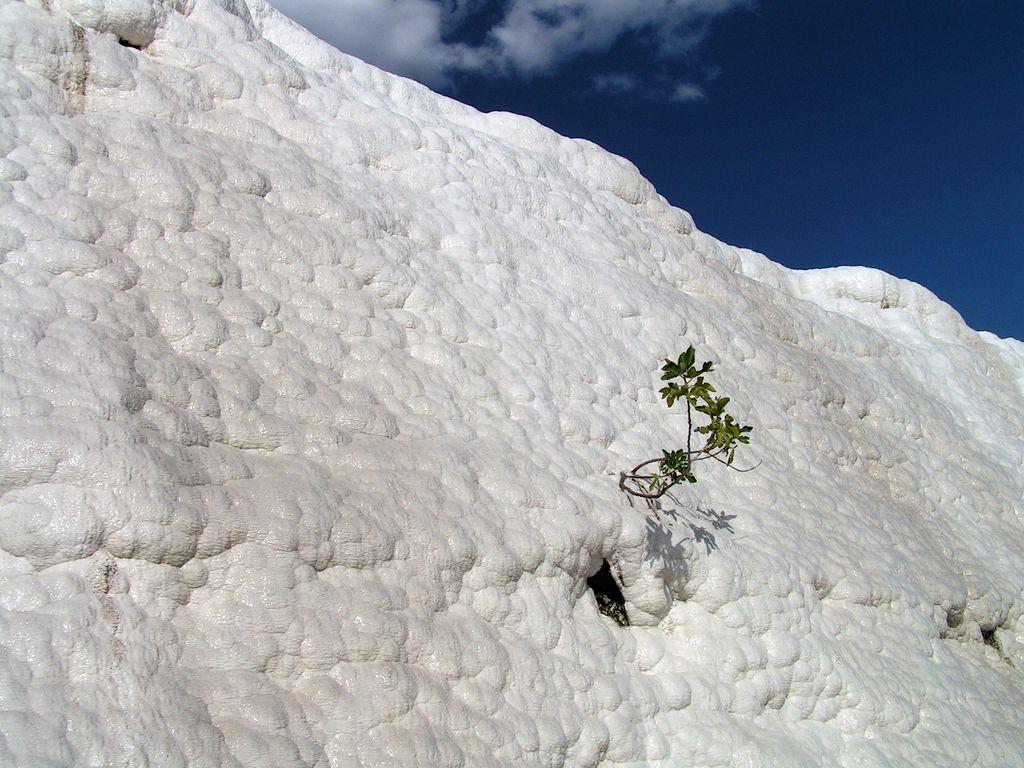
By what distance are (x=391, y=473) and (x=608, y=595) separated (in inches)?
73.0

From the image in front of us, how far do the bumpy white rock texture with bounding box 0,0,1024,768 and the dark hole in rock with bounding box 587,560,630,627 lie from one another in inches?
3.6

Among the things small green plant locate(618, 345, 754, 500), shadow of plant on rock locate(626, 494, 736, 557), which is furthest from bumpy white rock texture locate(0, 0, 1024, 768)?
small green plant locate(618, 345, 754, 500)

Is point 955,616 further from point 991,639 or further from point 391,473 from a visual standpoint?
point 391,473

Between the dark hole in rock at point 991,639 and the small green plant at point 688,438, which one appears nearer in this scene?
the small green plant at point 688,438

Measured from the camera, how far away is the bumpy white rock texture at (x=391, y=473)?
379cm

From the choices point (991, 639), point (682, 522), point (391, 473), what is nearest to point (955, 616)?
point (991, 639)

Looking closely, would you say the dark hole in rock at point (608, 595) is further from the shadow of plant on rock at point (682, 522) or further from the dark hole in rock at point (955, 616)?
the dark hole in rock at point (955, 616)

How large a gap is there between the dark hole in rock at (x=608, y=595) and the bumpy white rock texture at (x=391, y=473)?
92mm

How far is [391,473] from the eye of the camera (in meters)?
5.01

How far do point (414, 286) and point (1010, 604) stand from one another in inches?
251

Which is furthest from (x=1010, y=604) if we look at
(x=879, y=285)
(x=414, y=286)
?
(x=414, y=286)

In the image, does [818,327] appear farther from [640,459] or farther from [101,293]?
[101,293]

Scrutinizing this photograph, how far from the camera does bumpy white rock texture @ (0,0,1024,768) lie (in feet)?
12.4

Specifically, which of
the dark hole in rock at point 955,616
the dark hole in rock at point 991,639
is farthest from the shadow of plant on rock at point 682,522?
the dark hole in rock at point 991,639
